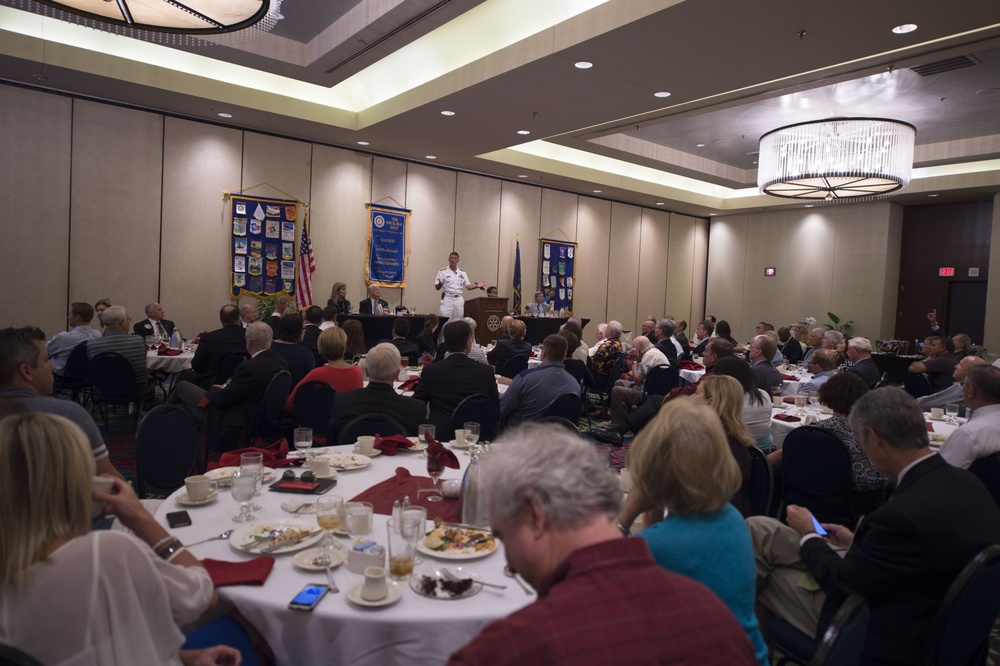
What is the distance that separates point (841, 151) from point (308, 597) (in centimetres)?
882

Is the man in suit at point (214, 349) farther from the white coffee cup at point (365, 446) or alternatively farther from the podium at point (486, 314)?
the podium at point (486, 314)

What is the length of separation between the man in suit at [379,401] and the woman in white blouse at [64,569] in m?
2.30

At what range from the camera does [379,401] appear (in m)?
3.93

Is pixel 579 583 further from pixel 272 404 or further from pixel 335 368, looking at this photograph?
pixel 272 404

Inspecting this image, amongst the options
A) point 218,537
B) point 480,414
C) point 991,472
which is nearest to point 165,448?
point 218,537

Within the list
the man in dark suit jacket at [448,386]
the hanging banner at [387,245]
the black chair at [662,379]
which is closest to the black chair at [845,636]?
the man in dark suit jacket at [448,386]

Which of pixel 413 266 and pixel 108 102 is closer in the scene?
pixel 108 102

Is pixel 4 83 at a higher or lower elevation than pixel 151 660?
higher

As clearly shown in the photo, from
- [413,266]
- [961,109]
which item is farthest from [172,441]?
[961,109]

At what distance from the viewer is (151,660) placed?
1.53 metres

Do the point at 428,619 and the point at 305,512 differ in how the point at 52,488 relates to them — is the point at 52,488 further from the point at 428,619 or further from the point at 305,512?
the point at 305,512

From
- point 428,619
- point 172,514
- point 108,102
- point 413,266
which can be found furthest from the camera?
point 413,266

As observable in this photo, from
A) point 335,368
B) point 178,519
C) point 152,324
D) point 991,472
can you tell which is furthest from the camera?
point 152,324

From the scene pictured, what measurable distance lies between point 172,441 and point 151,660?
2.11m
